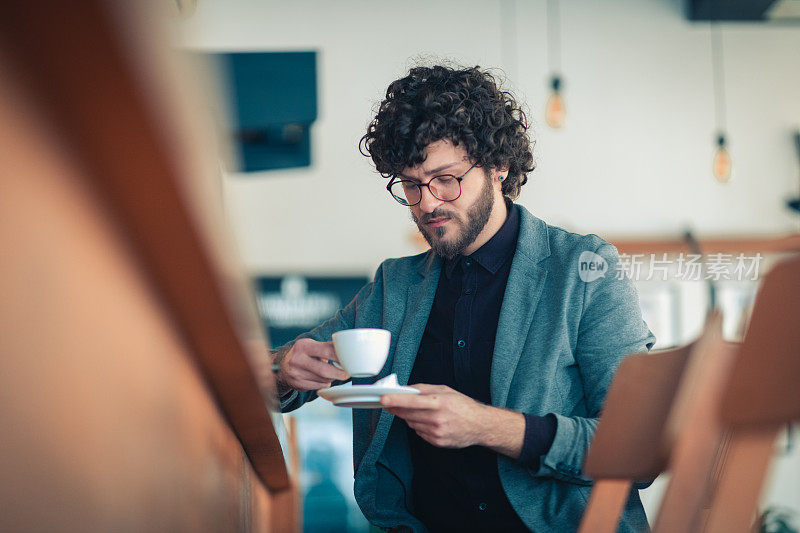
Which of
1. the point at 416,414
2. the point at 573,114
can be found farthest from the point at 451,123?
the point at 573,114

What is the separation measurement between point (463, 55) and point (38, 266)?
5571mm

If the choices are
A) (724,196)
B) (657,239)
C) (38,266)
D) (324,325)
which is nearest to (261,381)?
(38,266)

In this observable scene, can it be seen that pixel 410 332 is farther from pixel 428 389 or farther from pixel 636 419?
pixel 636 419

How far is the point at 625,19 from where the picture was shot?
6.02m

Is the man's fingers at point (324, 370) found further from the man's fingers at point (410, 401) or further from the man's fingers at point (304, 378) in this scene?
the man's fingers at point (410, 401)

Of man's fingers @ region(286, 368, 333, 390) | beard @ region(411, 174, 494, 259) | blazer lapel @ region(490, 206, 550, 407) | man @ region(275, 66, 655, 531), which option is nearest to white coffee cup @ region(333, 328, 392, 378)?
man @ region(275, 66, 655, 531)

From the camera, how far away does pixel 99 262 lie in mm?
568

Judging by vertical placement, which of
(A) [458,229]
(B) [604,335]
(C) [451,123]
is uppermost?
(C) [451,123]

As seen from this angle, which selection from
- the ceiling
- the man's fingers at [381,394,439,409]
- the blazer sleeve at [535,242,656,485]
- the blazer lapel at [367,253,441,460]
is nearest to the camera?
the man's fingers at [381,394,439,409]

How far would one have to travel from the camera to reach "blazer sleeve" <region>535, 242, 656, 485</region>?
1.51 meters

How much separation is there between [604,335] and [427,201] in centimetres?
51

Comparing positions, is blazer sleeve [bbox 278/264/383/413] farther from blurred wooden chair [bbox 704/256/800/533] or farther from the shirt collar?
blurred wooden chair [bbox 704/256/800/533]

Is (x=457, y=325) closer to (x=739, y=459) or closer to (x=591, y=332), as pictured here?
(x=591, y=332)

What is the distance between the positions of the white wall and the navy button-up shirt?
11.8ft
